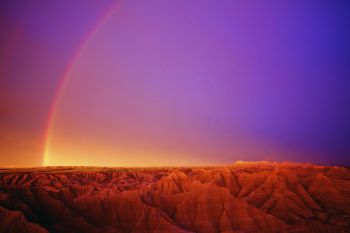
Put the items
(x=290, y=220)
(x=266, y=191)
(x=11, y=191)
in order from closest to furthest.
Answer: (x=11, y=191), (x=290, y=220), (x=266, y=191)

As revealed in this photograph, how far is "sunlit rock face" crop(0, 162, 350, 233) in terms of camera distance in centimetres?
4138

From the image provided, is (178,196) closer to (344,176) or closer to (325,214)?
(325,214)

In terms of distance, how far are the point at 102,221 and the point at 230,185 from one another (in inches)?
1244

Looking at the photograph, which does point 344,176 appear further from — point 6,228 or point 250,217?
point 6,228

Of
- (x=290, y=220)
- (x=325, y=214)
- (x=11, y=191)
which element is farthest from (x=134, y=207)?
(x=325, y=214)

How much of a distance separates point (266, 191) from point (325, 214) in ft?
35.9

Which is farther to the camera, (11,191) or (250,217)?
(250,217)

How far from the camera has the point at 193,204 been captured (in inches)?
2140

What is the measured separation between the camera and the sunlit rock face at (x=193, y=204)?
4138 centimetres

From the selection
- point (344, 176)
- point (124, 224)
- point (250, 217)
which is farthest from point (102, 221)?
point (344, 176)

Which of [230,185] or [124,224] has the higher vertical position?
[230,185]

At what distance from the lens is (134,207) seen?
4947cm

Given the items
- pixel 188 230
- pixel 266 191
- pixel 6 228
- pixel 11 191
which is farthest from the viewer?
pixel 266 191

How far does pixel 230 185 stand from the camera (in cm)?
6962
